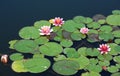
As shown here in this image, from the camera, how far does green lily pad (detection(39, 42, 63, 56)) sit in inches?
102

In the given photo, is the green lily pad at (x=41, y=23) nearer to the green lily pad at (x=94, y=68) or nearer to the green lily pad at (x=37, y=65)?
the green lily pad at (x=37, y=65)

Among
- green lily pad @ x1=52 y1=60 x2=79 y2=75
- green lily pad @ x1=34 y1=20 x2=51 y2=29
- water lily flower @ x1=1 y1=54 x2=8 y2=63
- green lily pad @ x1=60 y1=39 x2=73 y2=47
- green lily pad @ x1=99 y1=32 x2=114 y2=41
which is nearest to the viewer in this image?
green lily pad @ x1=52 y1=60 x2=79 y2=75

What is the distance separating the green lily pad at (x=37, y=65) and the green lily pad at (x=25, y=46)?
131 mm

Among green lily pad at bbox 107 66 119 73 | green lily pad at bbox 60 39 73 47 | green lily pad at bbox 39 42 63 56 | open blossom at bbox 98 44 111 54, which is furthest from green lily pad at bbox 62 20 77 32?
green lily pad at bbox 107 66 119 73

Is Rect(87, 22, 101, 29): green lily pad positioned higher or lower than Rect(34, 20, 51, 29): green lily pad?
higher

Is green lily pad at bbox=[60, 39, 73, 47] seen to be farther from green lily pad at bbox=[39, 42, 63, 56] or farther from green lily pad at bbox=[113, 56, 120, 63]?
green lily pad at bbox=[113, 56, 120, 63]

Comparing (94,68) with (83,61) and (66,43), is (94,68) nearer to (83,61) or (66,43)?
(83,61)

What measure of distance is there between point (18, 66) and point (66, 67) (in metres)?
0.40

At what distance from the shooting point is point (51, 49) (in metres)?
2.64

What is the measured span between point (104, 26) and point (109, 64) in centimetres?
54

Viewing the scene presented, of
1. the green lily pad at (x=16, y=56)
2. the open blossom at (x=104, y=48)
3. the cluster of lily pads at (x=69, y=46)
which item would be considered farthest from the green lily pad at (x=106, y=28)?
the green lily pad at (x=16, y=56)

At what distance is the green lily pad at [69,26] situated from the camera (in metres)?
2.87

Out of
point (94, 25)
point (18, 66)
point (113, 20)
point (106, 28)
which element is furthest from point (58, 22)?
point (18, 66)

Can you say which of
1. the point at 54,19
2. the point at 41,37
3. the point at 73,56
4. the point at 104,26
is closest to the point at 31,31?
the point at 41,37
